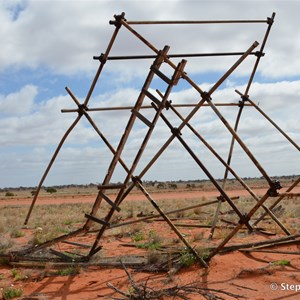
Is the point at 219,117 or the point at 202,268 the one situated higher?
the point at 219,117

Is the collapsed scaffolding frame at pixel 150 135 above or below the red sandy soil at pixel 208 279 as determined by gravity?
above

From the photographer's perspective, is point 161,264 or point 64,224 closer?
point 161,264

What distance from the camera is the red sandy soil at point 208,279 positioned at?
6953mm

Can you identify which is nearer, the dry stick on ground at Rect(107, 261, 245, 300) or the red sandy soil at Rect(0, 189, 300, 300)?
the dry stick on ground at Rect(107, 261, 245, 300)

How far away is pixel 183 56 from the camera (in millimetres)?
9023

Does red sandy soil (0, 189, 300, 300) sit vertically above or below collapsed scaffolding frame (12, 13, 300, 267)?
below

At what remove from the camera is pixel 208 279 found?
24.7 ft

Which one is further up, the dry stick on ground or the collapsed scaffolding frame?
the collapsed scaffolding frame

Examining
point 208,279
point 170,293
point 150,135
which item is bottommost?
point 170,293

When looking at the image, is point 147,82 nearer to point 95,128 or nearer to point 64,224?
point 95,128

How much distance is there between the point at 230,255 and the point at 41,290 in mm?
3744

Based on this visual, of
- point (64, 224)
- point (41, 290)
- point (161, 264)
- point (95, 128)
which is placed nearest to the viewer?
point (41, 290)

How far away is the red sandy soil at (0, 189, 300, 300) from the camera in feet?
22.8

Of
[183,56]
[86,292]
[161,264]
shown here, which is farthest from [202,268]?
[183,56]
